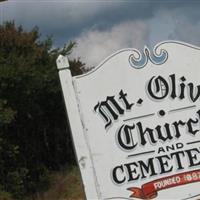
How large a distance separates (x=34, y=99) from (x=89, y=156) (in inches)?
458

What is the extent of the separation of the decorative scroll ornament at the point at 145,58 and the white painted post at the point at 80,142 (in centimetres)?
56

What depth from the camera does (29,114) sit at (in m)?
17.2

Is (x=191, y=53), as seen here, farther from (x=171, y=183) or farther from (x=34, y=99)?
(x=34, y=99)

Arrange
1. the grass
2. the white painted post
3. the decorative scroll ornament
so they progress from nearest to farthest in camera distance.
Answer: the white painted post
the decorative scroll ornament
the grass

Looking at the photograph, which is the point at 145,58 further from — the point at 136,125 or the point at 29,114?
the point at 29,114

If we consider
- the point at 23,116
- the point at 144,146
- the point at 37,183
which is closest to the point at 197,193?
the point at 144,146

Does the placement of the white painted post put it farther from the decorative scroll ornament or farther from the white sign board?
the decorative scroll ornament

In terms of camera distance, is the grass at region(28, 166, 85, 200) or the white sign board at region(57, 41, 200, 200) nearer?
the white sign board at region(57, 41, 200, 200)

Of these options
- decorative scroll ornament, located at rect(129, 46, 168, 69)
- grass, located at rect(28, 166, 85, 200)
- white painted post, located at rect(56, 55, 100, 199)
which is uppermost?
decorative scroll ornament, located at rect(129, 46, 168, 69)

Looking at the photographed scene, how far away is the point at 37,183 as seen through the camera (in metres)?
16.1

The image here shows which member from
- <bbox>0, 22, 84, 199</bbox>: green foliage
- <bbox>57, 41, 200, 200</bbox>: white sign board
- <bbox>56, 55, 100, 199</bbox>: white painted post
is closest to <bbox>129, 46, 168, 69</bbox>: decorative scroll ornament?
<bbox>57, 41, 200, 200</bbox>: white sign board

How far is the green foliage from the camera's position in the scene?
1492cm

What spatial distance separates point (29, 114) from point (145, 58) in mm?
11994

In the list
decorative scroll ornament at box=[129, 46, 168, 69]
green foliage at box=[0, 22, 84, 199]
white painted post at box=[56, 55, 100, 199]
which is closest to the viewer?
white painted post at box=[56, 55, 100, 199]
